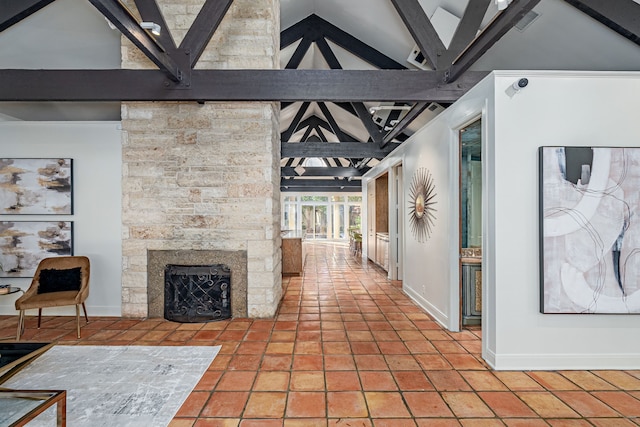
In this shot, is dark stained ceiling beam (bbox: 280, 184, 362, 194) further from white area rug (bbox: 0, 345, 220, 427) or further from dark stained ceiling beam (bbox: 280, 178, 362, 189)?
white area rug (bbox: 0, 345, 220, 427)

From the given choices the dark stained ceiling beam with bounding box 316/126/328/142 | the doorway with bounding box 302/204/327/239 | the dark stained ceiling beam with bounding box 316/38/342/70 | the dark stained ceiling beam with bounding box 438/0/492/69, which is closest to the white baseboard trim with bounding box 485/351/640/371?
the dark stained ceiling beam with bounding box 438/0/492/69

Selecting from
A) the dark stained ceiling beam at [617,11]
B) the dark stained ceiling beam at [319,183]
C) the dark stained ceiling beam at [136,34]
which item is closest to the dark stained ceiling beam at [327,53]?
the dark stained ceiling beam at [136,34]

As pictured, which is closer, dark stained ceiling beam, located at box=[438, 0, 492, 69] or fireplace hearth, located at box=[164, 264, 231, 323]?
dark stained ceiling beam, located at box=[438, 0, 492, 69]

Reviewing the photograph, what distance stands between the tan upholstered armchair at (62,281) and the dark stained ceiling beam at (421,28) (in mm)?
4621

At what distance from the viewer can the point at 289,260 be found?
650 centimetres

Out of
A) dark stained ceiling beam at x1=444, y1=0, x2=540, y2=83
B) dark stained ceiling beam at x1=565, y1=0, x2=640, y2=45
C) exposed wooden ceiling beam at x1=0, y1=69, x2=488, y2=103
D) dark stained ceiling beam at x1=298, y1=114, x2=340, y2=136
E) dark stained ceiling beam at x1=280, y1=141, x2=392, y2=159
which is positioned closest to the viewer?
dark stained ceiling beam at x1=444, y1=0, x2=540, y2=83

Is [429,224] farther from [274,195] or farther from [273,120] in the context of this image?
[273,120]

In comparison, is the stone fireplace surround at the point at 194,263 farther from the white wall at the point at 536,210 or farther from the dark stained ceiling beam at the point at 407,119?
the dark stained ceiling beam at the point at 407,119

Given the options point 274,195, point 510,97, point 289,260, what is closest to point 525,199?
point 510,97

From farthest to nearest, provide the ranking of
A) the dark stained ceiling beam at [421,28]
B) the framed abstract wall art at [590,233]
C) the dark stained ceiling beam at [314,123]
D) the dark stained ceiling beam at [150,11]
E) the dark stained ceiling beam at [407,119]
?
the dark stained ceiling beam at [314,123] → the dark stained ceiling beam at [407,119] → the dark stained ceiling beam at [421,28] → the dark stained ceiling beam at [150,11] → the framed abstract wall art at [590,233]

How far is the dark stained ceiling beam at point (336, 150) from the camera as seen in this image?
736 cm

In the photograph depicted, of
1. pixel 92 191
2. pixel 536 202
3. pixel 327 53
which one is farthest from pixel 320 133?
pixel 536 202

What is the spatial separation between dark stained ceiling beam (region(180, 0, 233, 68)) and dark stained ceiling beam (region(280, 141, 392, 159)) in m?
4.43

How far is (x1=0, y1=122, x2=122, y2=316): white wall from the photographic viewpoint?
159 inches
